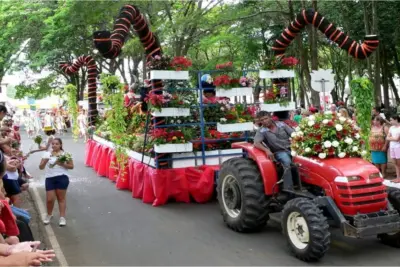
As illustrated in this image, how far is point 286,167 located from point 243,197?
0.78 metres

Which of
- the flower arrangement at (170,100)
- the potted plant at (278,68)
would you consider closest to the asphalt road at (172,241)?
the flower arrangement at (170,100)

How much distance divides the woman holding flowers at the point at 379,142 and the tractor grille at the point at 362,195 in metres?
5.22

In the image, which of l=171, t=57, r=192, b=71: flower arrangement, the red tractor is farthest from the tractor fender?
l=171, t=57, r=192, b=71: flower arrangement

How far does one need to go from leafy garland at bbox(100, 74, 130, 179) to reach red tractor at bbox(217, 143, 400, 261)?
4.44 m

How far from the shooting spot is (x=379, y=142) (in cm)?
1106

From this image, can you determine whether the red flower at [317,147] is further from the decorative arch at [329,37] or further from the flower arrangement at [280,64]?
the decorative arch at [329,37]

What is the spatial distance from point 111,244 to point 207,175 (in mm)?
2801

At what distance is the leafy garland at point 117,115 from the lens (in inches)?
437

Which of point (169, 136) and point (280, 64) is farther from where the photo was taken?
point (280, 64)

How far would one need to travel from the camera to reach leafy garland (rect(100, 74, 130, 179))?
11102mm

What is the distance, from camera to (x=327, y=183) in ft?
20.6

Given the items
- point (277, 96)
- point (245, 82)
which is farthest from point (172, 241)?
point (277, 96)

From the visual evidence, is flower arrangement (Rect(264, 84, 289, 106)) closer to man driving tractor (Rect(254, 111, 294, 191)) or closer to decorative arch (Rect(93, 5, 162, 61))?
man driving tractor (Rect(254, 111, 294, 191))

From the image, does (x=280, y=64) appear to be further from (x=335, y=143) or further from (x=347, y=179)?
(x=347, y=179)
